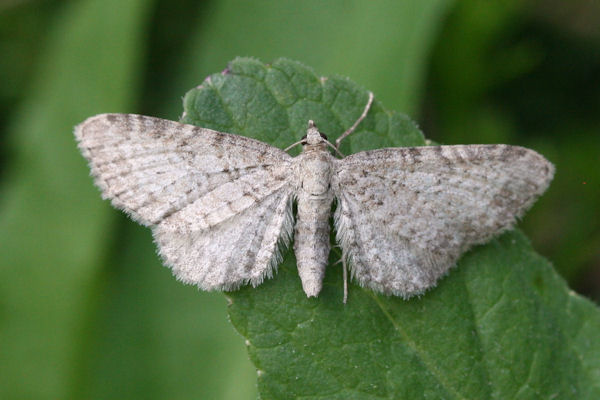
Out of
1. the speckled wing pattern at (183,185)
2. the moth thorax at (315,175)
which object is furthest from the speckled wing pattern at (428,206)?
the speckled wing pattern at (183,185)

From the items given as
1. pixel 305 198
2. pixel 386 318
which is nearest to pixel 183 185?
pixel 305 198

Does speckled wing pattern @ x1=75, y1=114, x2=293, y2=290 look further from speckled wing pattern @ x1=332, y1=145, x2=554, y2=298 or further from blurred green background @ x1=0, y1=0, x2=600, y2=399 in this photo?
blurred green background @ x1=0, y1=0, x2=600, y2=399

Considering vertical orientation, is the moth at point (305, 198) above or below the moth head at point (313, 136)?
below

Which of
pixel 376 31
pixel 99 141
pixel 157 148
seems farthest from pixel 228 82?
pixel 376 31

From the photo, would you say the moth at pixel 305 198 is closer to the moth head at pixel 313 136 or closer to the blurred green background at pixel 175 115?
the moth head at pixel 313 136

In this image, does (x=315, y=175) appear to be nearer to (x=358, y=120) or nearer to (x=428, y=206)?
(x=358, y=120)

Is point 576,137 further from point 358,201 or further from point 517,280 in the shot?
A: point 358,201

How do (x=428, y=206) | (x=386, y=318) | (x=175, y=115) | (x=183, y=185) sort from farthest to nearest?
(x=175, y=115) < (x=428, y=206) < (x=183, y=185) < (x=386, y=318)
